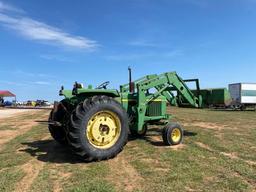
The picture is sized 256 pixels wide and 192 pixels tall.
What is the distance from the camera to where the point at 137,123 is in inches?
438

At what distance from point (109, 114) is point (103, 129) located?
0.42 meters

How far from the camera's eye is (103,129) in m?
9.26

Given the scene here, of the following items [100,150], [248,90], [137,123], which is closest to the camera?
[100,150]

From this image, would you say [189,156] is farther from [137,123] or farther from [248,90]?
[248,90]

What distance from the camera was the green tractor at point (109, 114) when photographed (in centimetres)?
880

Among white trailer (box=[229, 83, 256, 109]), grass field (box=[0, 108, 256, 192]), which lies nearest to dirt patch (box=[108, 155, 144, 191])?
grass field (box=[0, 108, 256, 192])

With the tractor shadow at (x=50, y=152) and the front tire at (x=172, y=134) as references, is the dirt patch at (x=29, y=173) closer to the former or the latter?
the tractor shadow at (x=50, y=152)

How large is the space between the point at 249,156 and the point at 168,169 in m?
2.66

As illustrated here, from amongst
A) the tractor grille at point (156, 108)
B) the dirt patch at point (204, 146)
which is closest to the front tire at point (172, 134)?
the dirt patch at point (204, 146)

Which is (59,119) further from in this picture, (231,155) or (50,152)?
(231,155)

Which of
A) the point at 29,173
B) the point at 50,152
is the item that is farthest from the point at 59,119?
the point at 29,173

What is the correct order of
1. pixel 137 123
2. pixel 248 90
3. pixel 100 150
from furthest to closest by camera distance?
pixel 248 90
pixel 137 123
pixel 100 150

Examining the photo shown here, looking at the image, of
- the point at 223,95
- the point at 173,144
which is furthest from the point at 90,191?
the point at 223,95

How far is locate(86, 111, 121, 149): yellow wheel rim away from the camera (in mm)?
9078
